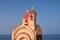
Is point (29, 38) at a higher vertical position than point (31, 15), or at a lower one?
lower

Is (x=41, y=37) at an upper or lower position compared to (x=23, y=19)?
lower

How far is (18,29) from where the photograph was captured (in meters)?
19.1

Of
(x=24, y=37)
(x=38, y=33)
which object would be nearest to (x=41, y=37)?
(x=38, y=33)

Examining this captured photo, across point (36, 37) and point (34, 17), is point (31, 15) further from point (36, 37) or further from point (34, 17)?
point (36, 37)

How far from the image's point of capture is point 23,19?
19781mm

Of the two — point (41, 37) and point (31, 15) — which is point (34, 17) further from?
point (41, 37)

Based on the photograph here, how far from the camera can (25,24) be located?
64.4 feet

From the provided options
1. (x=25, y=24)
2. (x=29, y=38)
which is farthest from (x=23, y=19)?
(x=29, y=38)

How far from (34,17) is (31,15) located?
28cm

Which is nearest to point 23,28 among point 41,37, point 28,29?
point 28,29

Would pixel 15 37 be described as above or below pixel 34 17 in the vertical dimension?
below

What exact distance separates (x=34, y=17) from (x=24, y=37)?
5.73 feet

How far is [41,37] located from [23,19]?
6.65 feet

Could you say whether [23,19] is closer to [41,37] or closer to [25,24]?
[25,24]
